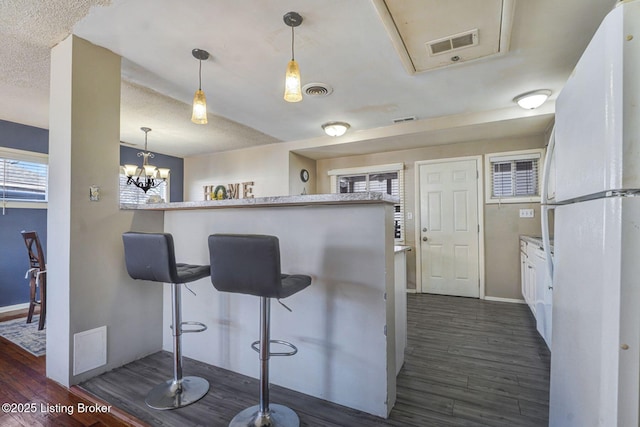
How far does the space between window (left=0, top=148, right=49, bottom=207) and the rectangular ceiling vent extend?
5.08 metres

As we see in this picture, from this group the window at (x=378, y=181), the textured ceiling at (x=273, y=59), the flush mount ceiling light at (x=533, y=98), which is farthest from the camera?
the window at (x=378, y=181)

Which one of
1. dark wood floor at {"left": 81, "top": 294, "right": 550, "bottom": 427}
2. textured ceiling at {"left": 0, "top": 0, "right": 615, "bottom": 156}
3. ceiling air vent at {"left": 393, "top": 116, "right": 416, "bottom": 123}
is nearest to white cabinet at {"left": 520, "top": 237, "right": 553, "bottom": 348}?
dark wood floor at {"left": 81, "top": 294, "right": 550, "bottom": 427}

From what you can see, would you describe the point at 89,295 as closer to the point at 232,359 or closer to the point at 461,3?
the point at 232,359

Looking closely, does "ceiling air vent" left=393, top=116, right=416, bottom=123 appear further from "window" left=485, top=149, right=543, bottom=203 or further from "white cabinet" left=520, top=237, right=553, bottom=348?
"white cabinet" left=520, top=237, right=553, bottom=348

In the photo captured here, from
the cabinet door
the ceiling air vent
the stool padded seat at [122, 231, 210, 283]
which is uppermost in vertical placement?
the ceiling air vent

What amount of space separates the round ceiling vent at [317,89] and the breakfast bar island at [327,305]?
59.0 inches

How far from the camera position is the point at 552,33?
6.68 ft

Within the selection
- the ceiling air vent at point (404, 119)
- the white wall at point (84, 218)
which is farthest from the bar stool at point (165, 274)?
the ceiling air vent at point (404, 119)

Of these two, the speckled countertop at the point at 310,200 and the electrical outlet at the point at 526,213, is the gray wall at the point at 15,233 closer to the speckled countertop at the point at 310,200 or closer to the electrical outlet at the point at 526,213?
the speckled countertop at the point at 310,200

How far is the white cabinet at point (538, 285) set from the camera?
2.25m

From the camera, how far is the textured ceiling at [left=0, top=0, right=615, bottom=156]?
1.81 m

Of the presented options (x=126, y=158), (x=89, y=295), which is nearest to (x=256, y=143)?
(x=126, y=158)

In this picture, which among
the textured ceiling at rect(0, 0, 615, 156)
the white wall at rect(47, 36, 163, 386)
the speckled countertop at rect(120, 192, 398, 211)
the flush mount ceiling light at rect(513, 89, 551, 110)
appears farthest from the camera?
the flush mount ceiling light at rect(513, 89, 551, 110)

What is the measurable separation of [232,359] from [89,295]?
1.09 meters
